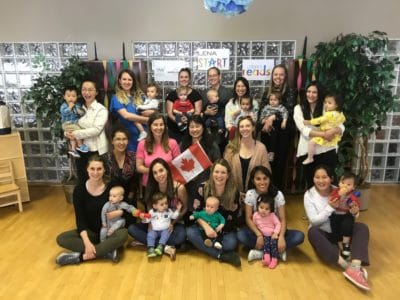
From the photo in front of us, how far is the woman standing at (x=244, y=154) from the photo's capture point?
3010 millimetres

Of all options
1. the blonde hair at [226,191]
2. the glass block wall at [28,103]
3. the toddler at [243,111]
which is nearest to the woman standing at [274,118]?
the toddler at [243,111]

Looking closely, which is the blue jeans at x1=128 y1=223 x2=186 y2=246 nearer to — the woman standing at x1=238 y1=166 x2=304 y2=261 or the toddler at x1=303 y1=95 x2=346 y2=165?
the woman standing at x1=238 y1=166 x2=304 y2=261

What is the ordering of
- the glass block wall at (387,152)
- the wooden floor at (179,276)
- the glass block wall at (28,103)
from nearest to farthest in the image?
the wooden floor at (179,276)
the glass block wall at (28,103)
the glass block wall at (387,152)

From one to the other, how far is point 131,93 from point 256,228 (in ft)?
5.71

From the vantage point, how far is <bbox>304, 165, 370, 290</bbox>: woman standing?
2.49 m

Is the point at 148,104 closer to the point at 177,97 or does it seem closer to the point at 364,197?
the point at 177,97

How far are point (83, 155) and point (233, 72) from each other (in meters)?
1.84

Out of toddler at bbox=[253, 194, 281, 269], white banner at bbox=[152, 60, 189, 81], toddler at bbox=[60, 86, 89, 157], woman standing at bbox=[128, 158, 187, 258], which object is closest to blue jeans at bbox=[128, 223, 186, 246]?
woman standing at bbox=[128, 158, 187, 258]

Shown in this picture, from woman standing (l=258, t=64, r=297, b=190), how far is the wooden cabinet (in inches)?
99.5

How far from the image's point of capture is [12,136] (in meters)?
3.67

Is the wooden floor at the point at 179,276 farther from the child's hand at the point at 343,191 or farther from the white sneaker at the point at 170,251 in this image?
the child's hand at the point at 343,191

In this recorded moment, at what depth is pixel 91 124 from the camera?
10.8 feet

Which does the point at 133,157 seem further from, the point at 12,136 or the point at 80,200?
the point at 12,136

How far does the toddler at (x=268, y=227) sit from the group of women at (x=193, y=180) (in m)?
0.04
